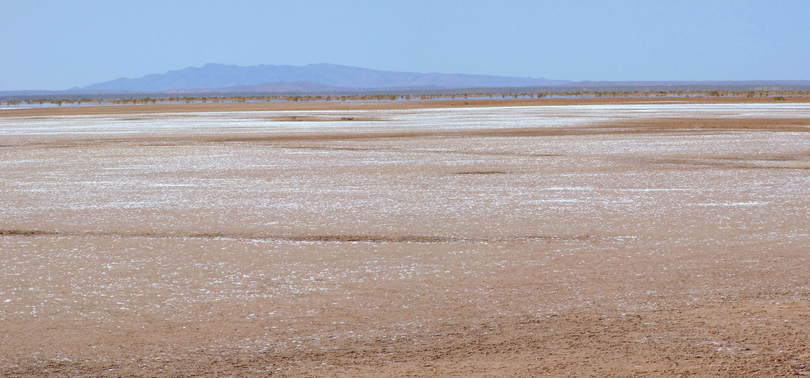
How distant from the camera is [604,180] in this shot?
14.9 metres

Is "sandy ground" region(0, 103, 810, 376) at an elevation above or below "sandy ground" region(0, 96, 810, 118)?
above

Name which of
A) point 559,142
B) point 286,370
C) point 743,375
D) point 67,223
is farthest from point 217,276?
point 559,142

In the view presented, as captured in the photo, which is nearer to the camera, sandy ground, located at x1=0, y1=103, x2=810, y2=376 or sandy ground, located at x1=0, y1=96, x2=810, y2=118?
sandy ground, located at x1=0, y1=103, x2=810, y2=376

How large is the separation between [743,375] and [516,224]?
532cm

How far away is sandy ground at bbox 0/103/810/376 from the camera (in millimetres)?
6066

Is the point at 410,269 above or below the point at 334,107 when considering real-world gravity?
above

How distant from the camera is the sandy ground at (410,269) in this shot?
607cm

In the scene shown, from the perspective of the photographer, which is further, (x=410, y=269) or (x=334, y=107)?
(x=334, y=107)

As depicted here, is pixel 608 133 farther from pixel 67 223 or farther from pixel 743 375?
pixel 743 375

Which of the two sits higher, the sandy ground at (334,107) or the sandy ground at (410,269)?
the sandy ground at (410,269)

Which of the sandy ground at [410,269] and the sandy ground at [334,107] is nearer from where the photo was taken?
the sandy ground at [410,269]

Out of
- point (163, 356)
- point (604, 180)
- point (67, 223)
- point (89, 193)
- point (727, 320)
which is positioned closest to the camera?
point (163, 356)

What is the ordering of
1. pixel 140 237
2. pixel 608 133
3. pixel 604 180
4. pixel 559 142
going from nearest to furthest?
pixel 140 237 < pixel 604 180 < pixel 559 142 < pixel 608 133

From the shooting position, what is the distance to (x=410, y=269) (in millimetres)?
8508
